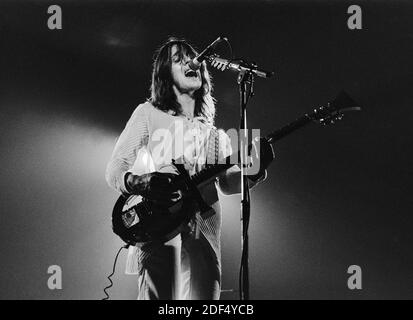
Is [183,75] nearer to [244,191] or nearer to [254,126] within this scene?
[254,126]

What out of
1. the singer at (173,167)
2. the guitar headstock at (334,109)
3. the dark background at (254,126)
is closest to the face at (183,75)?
the singer at (173,167)

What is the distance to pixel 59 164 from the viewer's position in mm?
2475

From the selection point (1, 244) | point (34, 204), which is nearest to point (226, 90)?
point (34, 204)

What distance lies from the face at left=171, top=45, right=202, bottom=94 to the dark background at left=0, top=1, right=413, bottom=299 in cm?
10

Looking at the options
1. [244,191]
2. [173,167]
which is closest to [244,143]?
[244,191]

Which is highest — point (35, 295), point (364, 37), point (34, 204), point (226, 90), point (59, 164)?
point (364, 37)

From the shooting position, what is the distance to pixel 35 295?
7.80ft

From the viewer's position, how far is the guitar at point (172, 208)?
2.19m

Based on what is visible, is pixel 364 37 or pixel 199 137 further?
pixel 364 37

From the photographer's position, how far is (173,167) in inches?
90.0

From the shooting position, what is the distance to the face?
245 centimetres

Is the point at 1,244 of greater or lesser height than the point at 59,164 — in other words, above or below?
below

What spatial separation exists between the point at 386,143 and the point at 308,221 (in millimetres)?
538

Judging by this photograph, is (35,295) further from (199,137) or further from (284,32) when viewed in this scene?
(284,32)
